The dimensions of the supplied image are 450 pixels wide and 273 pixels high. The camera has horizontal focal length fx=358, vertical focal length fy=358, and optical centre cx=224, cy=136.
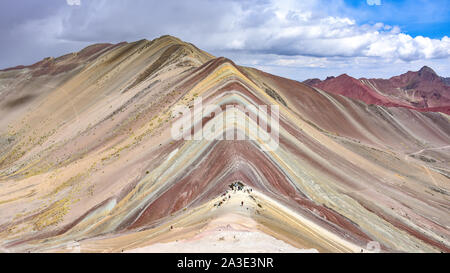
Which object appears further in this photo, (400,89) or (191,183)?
(400,89)

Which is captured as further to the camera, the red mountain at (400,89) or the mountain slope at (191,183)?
the red mountain at (400,89)

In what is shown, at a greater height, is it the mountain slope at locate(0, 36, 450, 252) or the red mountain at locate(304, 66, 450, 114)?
the red mountain at locate(304, 66, 450, 114)

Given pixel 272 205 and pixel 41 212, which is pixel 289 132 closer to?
pixel 272 205

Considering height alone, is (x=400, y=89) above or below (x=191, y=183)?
above

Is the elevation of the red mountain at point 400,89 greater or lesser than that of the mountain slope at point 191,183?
greater

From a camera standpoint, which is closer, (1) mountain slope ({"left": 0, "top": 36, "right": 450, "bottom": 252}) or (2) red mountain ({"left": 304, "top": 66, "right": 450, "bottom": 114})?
(1) mountain slope ({"left": 0, "top": 36, "right": 450, "bottom": 252})

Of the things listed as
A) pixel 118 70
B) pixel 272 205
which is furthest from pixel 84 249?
pixel 118 70
